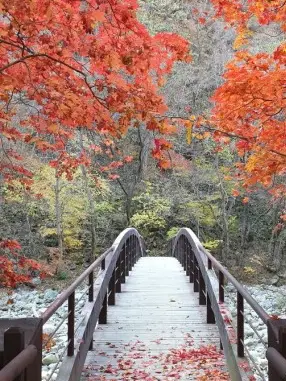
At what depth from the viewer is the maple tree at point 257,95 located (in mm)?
6195

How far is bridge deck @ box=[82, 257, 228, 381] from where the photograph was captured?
484 centimetres

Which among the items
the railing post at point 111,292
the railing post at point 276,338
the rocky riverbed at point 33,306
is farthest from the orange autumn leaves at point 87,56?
the rocky riverbed at point 33,306

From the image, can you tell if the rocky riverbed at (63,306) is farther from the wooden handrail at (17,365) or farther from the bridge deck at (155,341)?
the wooden handrail at (17,365)

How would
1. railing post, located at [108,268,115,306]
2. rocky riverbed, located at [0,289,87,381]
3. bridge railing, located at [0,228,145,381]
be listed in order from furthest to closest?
rocky riverbed, located at [0,289,87,381]
railing post, located at [108,268,115,306]
bridge railing, located at [0,228,145,381]

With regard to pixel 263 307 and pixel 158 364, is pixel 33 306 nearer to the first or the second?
pixel 263 307

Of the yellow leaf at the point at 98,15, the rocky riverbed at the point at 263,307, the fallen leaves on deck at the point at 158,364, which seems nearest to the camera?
the yellow leaf at the point at 98,15

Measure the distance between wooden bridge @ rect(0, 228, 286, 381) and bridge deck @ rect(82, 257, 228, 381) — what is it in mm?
11

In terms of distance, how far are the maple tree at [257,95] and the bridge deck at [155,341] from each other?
2.54 m

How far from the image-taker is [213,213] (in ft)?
72.2

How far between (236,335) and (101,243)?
18731 mm

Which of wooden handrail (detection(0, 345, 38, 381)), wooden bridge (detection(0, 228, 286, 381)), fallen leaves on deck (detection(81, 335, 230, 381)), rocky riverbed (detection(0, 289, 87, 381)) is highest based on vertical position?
wooden handrail (detection(0, 345, 38, 381))

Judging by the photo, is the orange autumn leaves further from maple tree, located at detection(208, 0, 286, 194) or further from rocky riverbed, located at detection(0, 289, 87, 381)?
rocky riverbed, located at detection(0, 289, 87, 381)

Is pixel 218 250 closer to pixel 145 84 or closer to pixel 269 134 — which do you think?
pixel 269 134

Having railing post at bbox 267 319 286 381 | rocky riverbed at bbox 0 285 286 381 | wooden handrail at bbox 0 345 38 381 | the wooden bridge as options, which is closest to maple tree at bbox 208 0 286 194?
the wooden bridge
